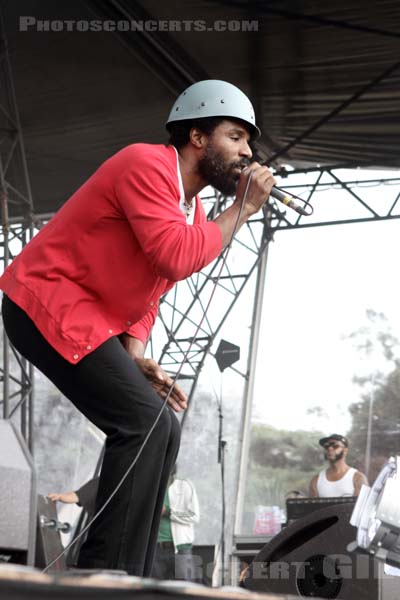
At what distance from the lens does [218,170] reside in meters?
2.53

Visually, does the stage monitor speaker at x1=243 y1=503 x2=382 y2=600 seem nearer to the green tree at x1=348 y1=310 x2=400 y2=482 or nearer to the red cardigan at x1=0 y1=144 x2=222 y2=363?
the red cardigan at x1=0 y1=144 x2=222 y2=363

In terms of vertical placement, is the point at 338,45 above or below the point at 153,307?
above

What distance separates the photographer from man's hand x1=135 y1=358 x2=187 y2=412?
2.41 m

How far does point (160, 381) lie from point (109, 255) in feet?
1.18

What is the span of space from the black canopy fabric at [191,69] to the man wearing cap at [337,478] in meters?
3.04

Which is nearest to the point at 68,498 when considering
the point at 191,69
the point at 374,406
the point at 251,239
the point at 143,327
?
the point at 191,69

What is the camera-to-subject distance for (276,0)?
6.84 m

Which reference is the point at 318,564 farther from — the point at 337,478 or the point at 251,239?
the point at 251,239

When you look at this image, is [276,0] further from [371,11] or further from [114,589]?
[114,589]

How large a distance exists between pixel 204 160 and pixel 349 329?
358 inches

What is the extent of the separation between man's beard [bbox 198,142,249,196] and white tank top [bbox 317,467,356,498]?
535 cm

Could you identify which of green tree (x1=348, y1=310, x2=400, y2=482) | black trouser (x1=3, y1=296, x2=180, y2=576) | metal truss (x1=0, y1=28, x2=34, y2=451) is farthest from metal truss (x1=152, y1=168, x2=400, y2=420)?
black trouser (x1=3, y1=296, x2=180, y2=576)

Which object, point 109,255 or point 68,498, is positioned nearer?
point 109,255

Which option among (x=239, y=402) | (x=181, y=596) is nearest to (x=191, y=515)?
(x=239, y=402)
